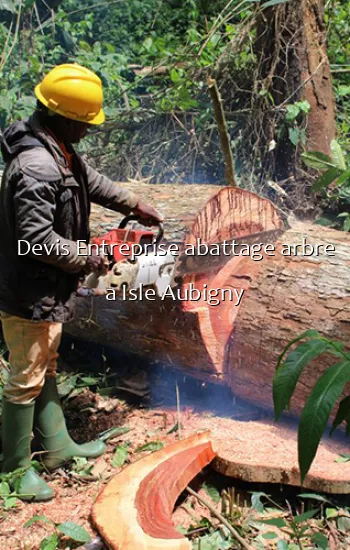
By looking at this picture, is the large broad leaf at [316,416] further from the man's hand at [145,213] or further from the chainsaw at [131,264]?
the man's hand at [145,213]

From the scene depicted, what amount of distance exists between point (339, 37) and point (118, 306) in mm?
4279

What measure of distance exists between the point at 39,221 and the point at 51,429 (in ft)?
3.46

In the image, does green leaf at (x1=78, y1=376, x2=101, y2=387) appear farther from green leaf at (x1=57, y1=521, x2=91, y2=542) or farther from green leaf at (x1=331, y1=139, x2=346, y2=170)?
green leaf at (x1=331, y1=139, x2=346, y2=170)

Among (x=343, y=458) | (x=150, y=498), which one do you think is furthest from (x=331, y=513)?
(x=150, y=498)

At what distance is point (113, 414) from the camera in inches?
123

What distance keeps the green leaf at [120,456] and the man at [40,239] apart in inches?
12.5

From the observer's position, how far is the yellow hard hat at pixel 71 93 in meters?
2.25

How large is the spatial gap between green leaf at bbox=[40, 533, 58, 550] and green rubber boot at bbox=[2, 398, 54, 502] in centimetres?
33

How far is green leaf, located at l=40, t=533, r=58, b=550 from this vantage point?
205 centimetres

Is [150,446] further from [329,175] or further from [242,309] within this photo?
[329,175]

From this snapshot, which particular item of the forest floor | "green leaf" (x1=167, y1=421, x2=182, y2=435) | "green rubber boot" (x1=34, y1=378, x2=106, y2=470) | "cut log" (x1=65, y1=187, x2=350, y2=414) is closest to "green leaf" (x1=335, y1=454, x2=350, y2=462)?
the forest floor

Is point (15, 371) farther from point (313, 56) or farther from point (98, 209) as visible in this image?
point (313, 56)

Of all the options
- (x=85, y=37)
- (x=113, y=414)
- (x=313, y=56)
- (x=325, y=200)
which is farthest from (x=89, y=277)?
(x=85, y=37)

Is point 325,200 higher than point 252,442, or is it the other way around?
point 325,200
